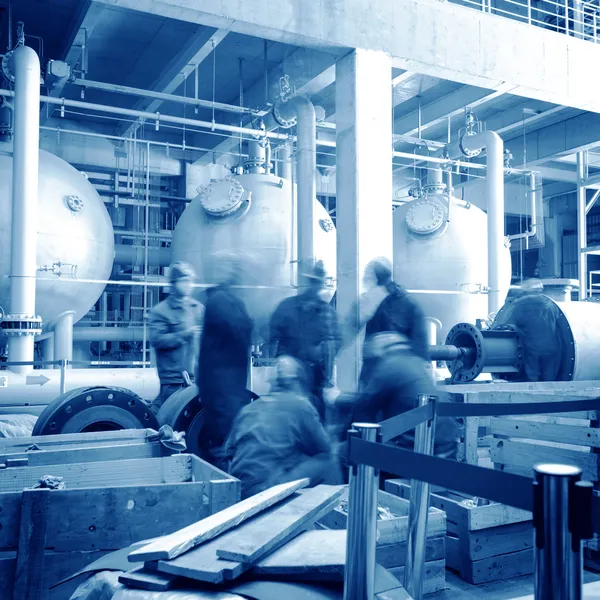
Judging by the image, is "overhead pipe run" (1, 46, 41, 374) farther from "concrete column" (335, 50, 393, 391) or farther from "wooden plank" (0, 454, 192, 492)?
"wooden plank" (0, 454, 192, 492)

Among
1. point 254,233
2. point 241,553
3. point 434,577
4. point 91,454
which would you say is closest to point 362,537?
point 241,553

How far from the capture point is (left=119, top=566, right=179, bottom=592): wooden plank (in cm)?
179

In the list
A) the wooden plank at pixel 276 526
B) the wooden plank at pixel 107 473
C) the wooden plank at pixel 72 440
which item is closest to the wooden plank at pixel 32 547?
the wooden plank at pixel 107 473

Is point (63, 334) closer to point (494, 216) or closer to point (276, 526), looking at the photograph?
point (494, 216)

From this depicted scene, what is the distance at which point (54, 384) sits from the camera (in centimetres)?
612

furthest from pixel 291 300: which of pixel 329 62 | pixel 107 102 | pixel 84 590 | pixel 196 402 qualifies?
pixel 107 102

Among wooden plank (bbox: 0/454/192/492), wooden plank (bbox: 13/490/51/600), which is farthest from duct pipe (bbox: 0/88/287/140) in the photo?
wooden plank (bbox: 13/490/51/600)

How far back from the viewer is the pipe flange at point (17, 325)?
6176mm

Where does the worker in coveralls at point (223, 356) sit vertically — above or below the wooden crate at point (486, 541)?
above

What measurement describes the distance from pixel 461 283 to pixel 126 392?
20.5 ft

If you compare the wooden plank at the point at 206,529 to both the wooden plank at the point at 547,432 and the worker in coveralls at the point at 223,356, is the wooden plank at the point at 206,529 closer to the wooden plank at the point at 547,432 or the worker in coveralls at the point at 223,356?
the worker in coveralls at the point at 223,356

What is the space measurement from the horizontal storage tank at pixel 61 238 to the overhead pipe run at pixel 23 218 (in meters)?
0.61

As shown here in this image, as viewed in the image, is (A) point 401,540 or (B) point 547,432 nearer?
(A) point 401,540

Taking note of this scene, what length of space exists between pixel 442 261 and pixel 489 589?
6.68 meters
